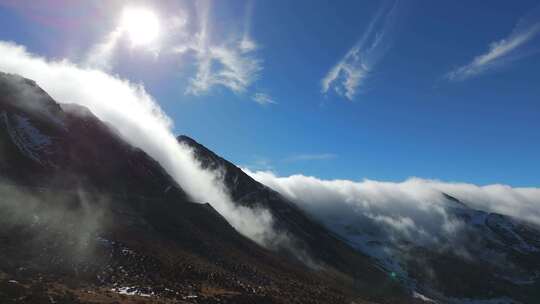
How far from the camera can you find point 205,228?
149 meters

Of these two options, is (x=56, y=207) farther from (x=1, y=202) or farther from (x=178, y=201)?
(x=178, y=201)

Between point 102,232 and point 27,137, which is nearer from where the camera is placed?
point 102,232

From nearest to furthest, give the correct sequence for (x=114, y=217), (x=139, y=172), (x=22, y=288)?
(x=22, y=288), (x=114, y=217), (x=139, y=172)

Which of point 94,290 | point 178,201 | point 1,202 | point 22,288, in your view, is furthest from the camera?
point 178,201

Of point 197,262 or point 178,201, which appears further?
point 178,201

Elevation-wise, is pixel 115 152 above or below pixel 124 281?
above

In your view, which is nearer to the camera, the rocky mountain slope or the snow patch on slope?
the rocky mountain slope

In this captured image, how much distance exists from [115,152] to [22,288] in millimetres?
132753

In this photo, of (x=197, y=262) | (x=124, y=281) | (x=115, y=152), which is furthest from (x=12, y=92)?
(x=124, y=281)

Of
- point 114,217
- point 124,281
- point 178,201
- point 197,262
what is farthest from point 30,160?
A: point 124,281

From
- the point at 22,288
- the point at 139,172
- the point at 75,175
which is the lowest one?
the point at 22,288

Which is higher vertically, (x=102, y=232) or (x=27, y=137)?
(x=27, y=137)

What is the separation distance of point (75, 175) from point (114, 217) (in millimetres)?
36506

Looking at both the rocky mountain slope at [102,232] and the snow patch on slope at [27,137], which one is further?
the snow patch on slope at [27,137]
